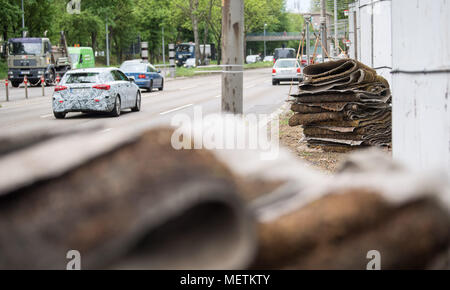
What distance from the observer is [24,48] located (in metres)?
41.5

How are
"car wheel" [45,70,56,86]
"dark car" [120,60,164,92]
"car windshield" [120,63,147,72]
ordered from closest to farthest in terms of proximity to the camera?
1. "dark car" [120,60,164,92]
2. "car windshield" [120,63,147,72]
3. "car wheel" [45,70,56,86]

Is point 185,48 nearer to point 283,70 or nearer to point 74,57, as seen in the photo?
point 74,57

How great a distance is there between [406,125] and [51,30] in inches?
2596

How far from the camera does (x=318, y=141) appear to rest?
10781 mm

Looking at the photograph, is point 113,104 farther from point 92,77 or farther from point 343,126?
point 343,126

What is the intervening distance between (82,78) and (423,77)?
16082 mm

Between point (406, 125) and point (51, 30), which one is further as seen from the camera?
point (51, 30)

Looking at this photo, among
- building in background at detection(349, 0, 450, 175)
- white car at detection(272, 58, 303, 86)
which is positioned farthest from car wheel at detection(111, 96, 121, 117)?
white car at detection(272, 58, 303, 86)

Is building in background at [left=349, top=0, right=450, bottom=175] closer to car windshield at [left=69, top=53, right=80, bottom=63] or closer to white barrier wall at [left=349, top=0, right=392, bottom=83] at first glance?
white barrier wall at [left=349, top=0, right=392, bottom=83]

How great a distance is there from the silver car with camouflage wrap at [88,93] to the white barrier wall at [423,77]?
14868 millimetres

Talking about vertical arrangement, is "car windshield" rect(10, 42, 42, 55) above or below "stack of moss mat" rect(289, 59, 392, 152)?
above

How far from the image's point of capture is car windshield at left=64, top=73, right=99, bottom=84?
65.9 feet
